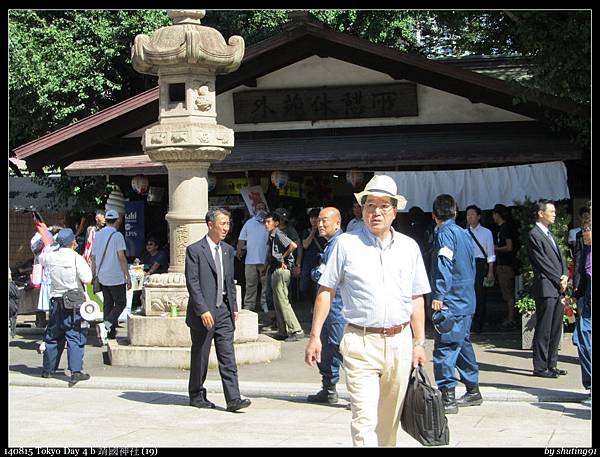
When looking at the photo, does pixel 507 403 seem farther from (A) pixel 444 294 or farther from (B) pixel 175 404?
(B) pixel 175 404

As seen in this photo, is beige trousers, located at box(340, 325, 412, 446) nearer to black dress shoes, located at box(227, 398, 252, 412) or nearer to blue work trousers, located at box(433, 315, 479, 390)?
blue work trousers, located at box(433, 315, 479, 390)

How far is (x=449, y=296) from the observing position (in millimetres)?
9328

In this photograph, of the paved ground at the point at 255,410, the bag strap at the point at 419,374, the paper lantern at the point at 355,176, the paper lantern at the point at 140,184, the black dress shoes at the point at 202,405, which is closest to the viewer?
the bag strap at the point at 419,374

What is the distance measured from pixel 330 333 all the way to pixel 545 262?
2749mm

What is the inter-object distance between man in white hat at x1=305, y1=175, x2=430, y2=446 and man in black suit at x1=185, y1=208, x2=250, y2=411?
2.81 m

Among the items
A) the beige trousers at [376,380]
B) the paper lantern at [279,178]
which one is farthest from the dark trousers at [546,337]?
the paper lantern at [279,178]

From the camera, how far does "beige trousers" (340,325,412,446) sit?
6.48m

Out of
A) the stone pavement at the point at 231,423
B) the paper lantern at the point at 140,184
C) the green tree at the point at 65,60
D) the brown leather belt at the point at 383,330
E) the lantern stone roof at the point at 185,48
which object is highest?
the green tree at the point at 65,60

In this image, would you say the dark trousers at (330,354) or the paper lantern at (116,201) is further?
the paper lantern at (116,201)

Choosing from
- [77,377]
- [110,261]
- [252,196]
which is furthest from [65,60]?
[77,377]

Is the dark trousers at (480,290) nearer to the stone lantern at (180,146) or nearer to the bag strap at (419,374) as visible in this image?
the stone lantern at (180,146)

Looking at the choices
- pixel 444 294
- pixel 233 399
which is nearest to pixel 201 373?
pixel 233 399

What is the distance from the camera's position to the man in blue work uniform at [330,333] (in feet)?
31.2

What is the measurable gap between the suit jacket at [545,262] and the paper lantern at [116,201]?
9.34 m
